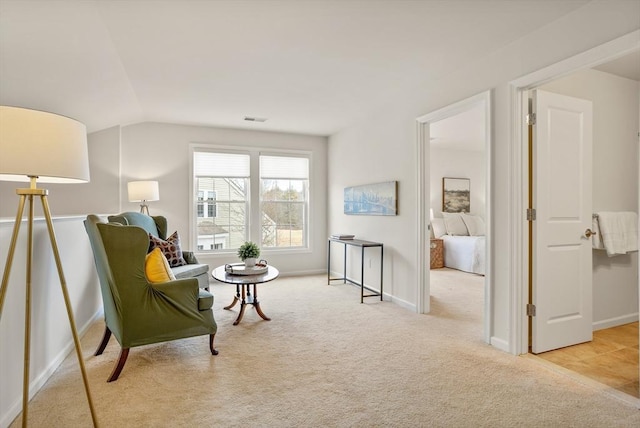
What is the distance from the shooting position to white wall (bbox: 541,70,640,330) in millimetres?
3146

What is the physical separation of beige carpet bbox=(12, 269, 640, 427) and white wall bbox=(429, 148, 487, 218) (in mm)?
4686

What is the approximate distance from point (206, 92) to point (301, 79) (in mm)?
1132

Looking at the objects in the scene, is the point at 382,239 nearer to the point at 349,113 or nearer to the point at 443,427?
the point at 349,113

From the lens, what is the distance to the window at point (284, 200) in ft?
19.0

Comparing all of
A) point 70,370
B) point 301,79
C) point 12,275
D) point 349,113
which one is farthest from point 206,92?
point 70,370

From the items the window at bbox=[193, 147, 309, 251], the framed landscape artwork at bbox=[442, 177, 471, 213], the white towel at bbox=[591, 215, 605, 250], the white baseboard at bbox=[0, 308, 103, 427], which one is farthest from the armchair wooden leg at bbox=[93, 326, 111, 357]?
the framed landscape artwork at bbox=[442, 177, 471, 213]

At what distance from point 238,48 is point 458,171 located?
20.9ft

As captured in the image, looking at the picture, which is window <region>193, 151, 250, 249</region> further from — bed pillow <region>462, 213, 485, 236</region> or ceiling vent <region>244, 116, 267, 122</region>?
bed pillow <region>462, 213, 485, 236</region>

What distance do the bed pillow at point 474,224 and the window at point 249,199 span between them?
3.55 metres


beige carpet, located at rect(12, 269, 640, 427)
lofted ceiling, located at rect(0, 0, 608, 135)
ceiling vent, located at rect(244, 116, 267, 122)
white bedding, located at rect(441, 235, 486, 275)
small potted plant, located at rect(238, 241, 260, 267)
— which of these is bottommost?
beige carpet, located at rect(12, 269, 640, 427)

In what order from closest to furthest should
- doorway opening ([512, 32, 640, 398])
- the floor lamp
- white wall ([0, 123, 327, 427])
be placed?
the floor lamp, white wall ([0, 123, 327, 427]), doorway opening ([512, 32, 640, 398])

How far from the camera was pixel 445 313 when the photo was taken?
12.3 feet

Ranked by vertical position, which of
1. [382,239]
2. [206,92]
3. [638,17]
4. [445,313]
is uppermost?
[206,92]

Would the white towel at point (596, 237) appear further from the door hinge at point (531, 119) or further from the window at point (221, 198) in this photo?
the window at point (221, 198)
